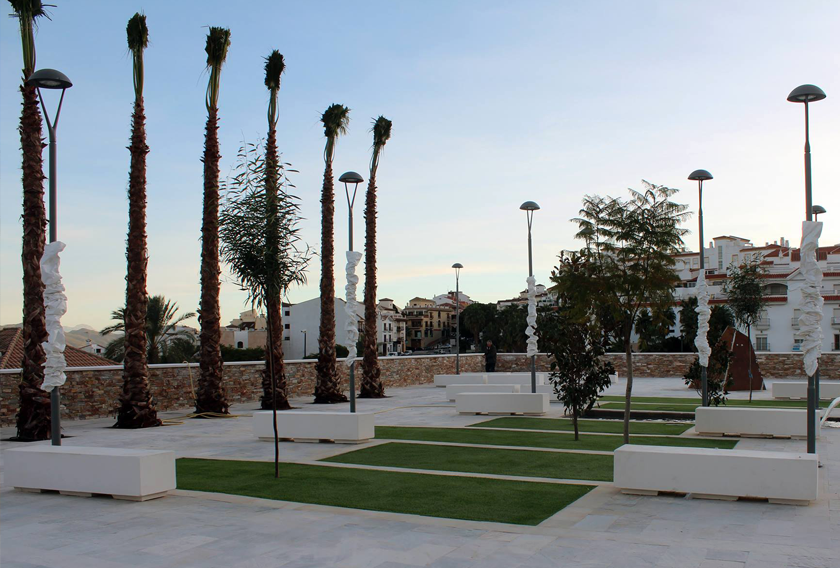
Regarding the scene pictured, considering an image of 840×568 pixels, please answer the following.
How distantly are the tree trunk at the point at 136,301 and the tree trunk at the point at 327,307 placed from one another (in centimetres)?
724

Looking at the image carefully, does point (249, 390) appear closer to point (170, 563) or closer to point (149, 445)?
point (149, 445)

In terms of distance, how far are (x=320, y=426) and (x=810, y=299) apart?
9.07 meters

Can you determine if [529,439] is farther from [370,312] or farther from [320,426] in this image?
[370,312]

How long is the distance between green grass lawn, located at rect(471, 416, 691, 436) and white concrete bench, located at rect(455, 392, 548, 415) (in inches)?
28.2

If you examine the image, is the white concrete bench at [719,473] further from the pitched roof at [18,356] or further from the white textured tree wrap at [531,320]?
the pitched roof at [18,356]

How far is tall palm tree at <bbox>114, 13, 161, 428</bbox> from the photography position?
17844mm

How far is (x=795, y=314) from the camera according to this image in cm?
6562

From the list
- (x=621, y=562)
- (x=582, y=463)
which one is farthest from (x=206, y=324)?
(x=621, y=562)

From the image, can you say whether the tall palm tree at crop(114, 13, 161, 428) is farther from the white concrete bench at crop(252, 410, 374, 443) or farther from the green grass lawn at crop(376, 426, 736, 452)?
the green grass lawn at crop(376, 426, 736, 452)

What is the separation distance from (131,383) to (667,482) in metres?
13.5

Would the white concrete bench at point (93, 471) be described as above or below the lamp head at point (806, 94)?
below

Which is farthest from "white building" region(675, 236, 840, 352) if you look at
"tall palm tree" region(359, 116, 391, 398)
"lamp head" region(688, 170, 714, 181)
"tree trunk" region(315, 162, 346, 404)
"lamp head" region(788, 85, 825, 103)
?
"lamp head" region(788, 85, 825, 103)

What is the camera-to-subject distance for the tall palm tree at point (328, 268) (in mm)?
24531

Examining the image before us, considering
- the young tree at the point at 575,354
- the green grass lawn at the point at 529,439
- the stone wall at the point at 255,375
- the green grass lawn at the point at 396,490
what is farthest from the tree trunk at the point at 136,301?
the young tree at the point at 575,354
